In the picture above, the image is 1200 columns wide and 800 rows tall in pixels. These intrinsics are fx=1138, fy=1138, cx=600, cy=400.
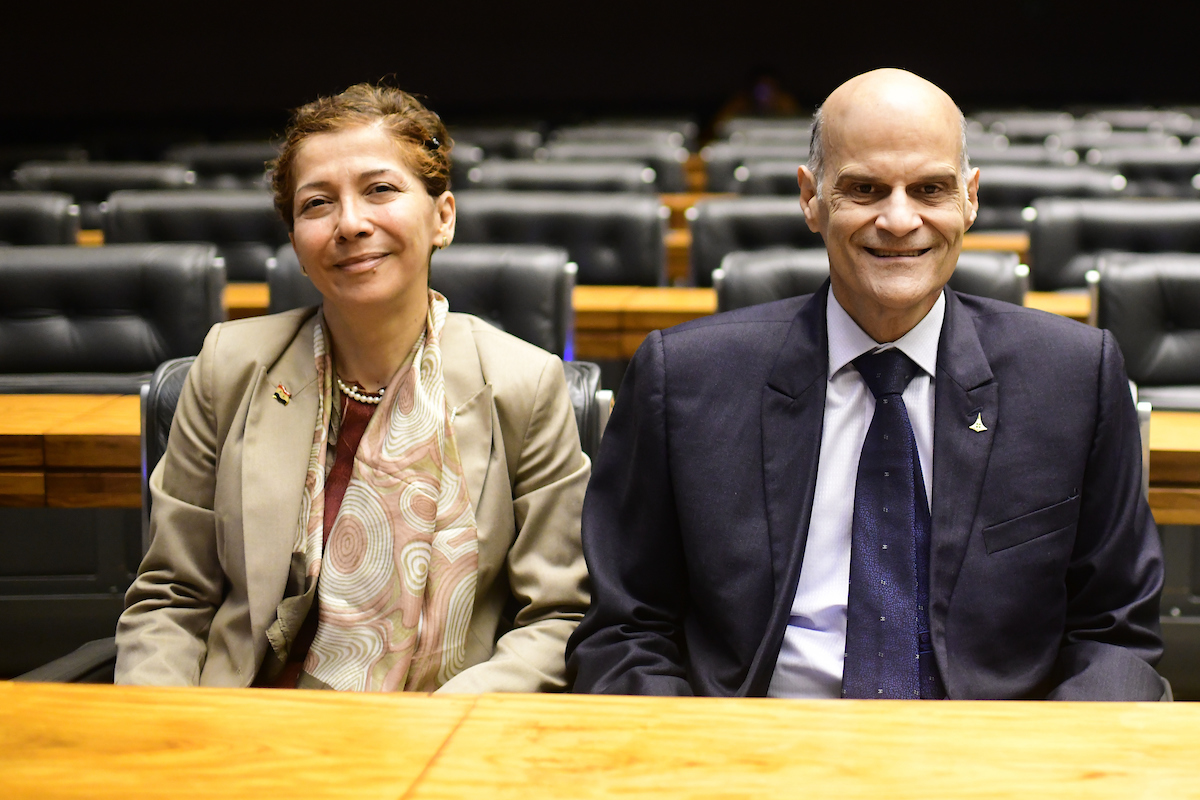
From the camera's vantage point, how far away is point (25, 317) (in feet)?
7.77

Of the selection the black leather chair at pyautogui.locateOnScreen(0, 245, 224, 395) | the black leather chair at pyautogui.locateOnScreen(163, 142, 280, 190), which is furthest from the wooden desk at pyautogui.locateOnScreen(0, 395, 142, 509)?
the black leather chair at pyautogui.locateOnScreen(163, 142, 280, 190)

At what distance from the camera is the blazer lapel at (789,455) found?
1264 millimetres

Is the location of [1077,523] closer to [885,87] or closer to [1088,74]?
[885,87]

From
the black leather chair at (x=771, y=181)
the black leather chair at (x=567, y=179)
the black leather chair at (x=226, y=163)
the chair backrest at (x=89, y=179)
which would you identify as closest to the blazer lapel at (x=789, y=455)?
the black leather chair at (x=771, y=181)

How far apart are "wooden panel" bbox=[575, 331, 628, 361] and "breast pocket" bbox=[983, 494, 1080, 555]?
1795 mm

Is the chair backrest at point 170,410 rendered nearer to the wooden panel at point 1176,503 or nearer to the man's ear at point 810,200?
the man's ear at point 810,200

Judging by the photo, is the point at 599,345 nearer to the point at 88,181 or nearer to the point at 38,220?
the point at 38,220

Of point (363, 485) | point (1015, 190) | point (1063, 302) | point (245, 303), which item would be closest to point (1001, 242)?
point (1015, 190)

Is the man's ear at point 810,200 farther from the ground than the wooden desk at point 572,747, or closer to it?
farther from the ground

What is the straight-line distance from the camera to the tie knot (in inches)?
51.2

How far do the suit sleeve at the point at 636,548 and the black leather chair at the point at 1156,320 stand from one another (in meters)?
1.26

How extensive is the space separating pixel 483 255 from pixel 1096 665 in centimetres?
132

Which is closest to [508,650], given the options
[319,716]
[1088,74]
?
[319,716]

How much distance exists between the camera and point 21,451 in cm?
202
